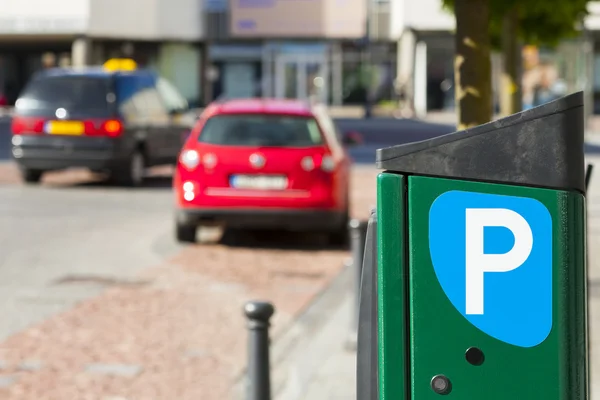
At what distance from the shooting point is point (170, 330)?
24.7 ft

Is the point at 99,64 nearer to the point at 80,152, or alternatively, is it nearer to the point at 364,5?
the point at 364,5

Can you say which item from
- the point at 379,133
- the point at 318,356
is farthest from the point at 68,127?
the point at 379,133

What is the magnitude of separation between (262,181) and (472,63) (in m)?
5.21

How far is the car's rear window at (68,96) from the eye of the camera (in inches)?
670

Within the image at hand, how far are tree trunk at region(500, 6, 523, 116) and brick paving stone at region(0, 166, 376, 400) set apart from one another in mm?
3135

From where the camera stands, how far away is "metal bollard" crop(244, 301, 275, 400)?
14.7 feet

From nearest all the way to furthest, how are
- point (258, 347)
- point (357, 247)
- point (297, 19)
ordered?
1. point (258, 347)
2. point (357, 247)
3. point (297, 19)

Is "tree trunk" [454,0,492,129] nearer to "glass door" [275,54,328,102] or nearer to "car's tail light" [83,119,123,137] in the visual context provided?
"car's tail light" [83,119,123,137]

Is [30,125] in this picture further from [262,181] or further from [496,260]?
[496,260]

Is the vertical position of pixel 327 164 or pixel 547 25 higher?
pixel 547 25

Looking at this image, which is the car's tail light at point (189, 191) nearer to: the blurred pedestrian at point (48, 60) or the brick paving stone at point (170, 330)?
the brick paving stone at point (170, 330)

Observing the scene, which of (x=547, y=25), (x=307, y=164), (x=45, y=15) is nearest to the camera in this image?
(x=307, y=164)

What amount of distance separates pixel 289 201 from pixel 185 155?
3.52ft

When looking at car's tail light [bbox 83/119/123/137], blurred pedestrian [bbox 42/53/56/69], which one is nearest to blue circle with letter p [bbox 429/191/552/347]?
car's tail light [bbox 83/119/123/137]
